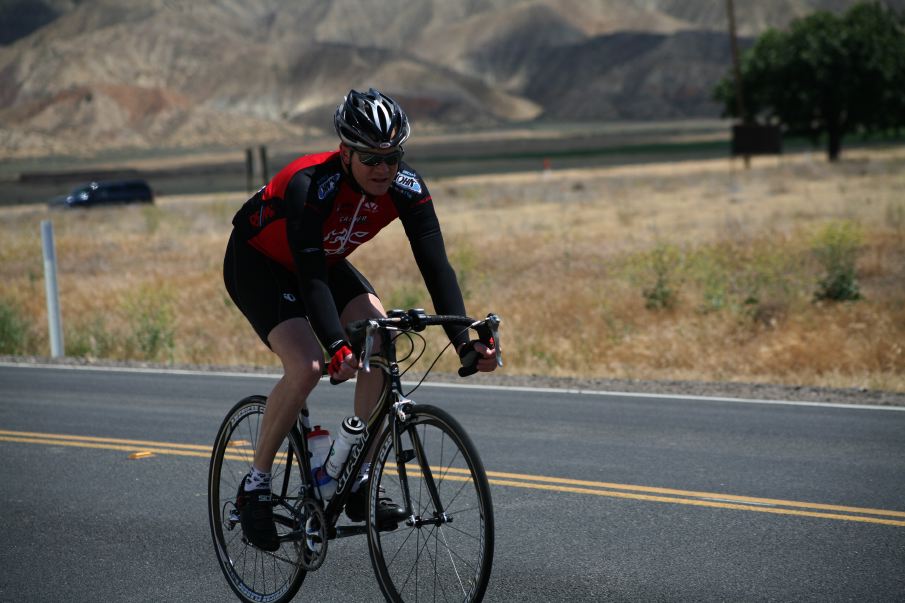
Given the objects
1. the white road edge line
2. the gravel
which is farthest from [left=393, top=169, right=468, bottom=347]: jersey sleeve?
the gravel

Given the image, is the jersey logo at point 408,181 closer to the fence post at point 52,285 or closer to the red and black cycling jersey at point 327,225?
the red and black cycling jersey at point 327,225

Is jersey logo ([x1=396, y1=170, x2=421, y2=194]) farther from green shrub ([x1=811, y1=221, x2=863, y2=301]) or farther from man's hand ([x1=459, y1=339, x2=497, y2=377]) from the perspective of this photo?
green shrub ([x1=811, y1=221, x2=863, y2=301])

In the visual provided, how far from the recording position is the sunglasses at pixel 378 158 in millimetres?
4473

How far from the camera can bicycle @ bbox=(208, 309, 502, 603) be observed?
4.28m

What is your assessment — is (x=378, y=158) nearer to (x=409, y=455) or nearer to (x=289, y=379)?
(x=289, y=379)

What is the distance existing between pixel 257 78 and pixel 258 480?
6292 inches

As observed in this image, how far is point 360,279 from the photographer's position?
5.16 metres

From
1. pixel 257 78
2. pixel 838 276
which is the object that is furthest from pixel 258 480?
pixel 257 78

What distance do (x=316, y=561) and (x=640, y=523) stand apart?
7.04 feet

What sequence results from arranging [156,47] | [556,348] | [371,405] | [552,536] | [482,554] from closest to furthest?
1. [482,554]
2. [371,405]
3. [552,536]
4. [556,348]
5. [156,47]

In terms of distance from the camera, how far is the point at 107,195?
4928 centimetres

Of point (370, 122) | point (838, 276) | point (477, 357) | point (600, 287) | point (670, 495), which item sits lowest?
point (600, 287)

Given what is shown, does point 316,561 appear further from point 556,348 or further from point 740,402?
point 556,348

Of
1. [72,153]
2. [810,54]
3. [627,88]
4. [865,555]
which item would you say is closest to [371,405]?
[865,555]
